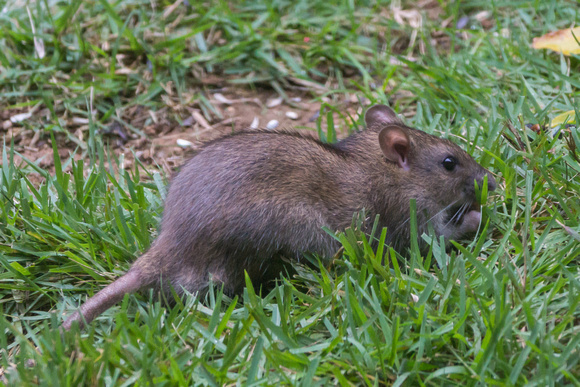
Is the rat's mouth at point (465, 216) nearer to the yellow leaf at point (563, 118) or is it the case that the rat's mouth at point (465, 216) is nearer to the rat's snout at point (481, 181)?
the rat's snout at point (481, 181)

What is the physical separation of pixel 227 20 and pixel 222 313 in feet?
11.9

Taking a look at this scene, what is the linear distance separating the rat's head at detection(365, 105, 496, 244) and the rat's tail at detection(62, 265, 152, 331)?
1.61m

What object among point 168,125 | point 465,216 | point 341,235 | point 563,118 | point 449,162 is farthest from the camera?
point 168,125

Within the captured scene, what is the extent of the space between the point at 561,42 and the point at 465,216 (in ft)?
6.43

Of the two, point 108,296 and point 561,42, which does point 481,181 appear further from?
point 108,296

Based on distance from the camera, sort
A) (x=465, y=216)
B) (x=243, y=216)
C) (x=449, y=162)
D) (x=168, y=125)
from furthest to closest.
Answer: (x=168, y=125)
(x=449, y=162)
(x=465, y=216)
(x=243, y=216)

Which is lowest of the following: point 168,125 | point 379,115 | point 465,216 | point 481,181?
point 465,216

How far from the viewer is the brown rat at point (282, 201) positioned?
3.53 m

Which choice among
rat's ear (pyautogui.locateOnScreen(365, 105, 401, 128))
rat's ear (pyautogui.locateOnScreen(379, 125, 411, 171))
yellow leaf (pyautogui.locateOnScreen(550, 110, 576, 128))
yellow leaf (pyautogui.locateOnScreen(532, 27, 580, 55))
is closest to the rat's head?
rat's ear (pyautogui.locateOnScreen(379, 125, 411, 171))

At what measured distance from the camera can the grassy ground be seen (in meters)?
2.86

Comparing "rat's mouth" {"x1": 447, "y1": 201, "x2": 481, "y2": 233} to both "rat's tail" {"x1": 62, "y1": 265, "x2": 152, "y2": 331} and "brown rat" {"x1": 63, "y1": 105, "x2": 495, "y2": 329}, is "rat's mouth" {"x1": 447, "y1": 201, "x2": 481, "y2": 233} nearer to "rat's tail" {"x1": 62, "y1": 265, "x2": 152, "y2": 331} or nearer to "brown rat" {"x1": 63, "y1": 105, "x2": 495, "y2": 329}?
"brown rat" {"x1": 63, "y1": 105, "x2": 495, "y2": 329}

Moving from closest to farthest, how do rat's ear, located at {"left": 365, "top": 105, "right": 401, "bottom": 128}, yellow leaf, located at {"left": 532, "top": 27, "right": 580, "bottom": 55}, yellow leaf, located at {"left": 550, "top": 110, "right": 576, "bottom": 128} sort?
yellow leaf, located at {"left": 550, "top": 110, "right": 576, "bottom": 128}
rat's ear, located at {"left": 365, "top": 105, "right": 401, "bottom": 128}
yellow leaf, located at {"left": 532, "top": 27, "right": 580, "bottom": 55}

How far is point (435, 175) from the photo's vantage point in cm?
406

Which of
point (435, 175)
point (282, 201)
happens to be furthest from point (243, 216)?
point (435, 175)
